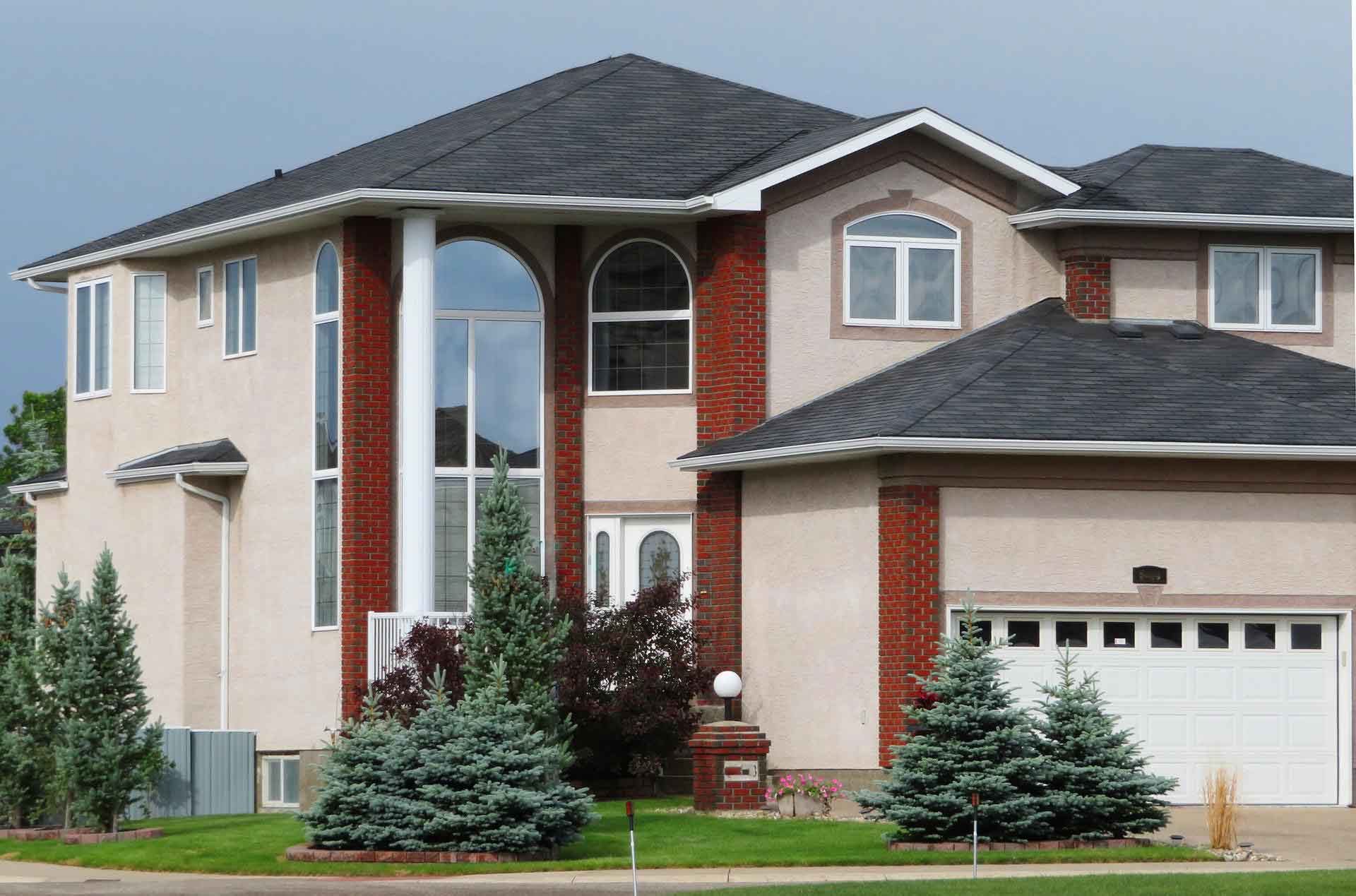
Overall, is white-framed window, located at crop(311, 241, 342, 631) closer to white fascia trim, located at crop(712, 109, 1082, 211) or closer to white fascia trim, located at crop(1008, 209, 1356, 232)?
white fascia trim, located at crop(712, 109, 1082, 211)

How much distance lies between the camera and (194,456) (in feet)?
101

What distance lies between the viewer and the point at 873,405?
26.9 metres

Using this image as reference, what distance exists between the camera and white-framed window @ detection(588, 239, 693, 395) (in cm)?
2927

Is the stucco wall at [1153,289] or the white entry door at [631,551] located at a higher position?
the stucco wall at [1153,289]

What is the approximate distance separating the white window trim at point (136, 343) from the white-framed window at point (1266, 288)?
48.7 ft

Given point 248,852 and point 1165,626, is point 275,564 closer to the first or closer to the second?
point 248,852

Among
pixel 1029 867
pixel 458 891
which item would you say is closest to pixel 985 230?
pixel 1029 867

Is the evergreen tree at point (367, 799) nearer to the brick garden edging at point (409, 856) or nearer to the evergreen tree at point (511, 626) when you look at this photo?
the brick garden edging at point (409, 856)

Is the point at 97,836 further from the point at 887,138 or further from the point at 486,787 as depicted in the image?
the point at 887,138

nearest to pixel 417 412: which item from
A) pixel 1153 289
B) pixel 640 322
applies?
pixel 640 322

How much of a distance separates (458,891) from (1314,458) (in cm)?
1225

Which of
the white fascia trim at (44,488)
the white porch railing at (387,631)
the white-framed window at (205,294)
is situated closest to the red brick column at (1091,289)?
the white porch railing at (387,631)

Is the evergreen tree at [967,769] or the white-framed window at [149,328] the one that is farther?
the white-framed window at [149,328]

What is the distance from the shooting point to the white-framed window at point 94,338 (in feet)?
109
